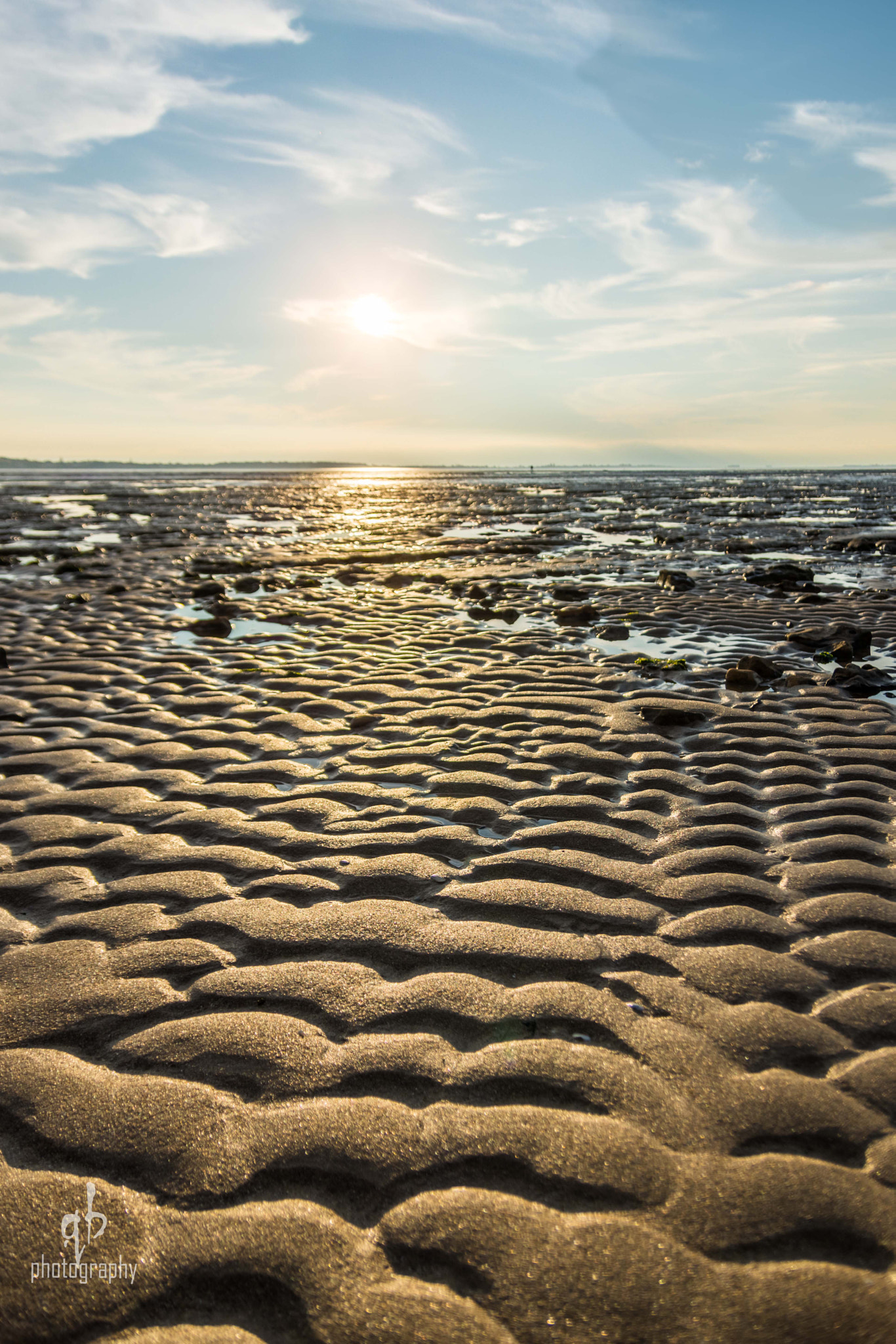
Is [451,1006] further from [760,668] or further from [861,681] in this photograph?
[861,681]

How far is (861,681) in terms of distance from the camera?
717 centimetres

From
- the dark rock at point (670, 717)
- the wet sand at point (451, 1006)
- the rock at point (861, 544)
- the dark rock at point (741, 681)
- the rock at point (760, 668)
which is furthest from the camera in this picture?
the rock at point (861, 544)

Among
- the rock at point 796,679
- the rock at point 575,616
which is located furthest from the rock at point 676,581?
the rock at point 796,679

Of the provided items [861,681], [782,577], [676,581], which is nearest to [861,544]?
[782,577]

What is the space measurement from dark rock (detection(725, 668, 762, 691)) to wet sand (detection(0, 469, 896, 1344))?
4 centimetres

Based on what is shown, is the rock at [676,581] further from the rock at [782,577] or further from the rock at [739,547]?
the rock at [739,547]

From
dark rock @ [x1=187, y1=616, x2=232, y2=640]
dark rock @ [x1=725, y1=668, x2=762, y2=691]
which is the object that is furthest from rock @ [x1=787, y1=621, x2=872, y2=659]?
dark rock @ [x1=187, y1=616, x2=232, y2=640]

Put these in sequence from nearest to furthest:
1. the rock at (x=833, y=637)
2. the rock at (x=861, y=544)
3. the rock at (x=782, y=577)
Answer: the rock at (x=833, y=637), the rock at (x=782, y=577), the rock at (x=861, y=544)

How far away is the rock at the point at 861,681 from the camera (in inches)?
278

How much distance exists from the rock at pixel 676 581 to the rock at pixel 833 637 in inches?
162

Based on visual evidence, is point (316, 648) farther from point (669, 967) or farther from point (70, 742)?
point (669, 967)

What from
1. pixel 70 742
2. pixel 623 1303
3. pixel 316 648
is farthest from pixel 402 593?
pixel 623 1303

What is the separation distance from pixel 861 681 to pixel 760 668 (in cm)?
94

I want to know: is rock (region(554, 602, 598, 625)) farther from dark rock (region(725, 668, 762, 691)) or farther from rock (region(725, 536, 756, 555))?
rock (region(725, 536, 756, 555))
